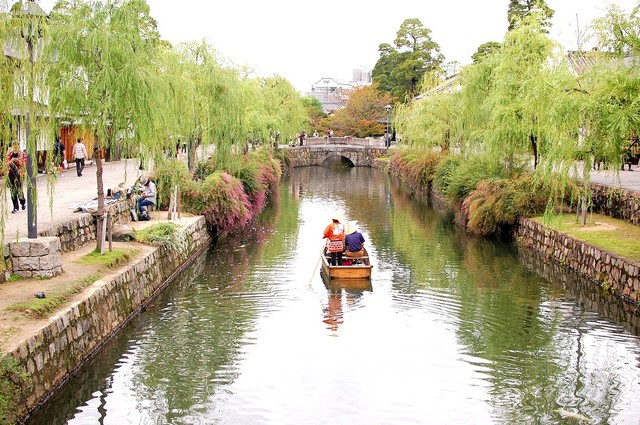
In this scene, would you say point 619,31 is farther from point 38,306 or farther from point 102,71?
point 38,306

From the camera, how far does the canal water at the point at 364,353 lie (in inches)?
453

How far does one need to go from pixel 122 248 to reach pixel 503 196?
14.6 meters

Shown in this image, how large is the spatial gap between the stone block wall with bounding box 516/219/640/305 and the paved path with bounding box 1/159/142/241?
1207 cm

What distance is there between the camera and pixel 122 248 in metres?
18.1

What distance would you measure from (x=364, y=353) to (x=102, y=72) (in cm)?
806

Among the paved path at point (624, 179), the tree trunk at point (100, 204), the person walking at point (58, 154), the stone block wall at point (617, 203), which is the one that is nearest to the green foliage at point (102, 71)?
the tree trunk at point (100, 204)

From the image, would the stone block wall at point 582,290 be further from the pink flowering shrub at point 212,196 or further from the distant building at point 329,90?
the distant building at point 329,90

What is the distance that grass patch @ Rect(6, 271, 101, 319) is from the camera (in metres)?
11.7

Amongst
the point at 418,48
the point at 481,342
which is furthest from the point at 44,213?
the point at 418,48

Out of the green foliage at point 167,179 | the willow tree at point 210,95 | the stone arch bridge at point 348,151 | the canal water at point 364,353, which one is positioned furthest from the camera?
the stone arch bridge at point 348,151

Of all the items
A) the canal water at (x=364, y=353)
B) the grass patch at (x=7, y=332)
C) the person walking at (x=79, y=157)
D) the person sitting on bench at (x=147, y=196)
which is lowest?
the canal water at (x=364, y=353)

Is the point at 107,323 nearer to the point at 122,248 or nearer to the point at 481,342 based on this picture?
the point at 122,248

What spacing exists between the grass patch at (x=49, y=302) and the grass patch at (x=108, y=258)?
1.93 m

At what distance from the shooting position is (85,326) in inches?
519
